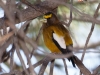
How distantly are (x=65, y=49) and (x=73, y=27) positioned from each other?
25.7 inches

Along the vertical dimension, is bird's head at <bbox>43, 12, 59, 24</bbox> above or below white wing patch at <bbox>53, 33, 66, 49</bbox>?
above

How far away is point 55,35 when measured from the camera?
8.58 ft

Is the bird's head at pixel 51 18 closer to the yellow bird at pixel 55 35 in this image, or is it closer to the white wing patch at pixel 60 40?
the yellow bird at pixel 55 35

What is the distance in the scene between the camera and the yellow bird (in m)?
2.52

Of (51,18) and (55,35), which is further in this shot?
(51,18)

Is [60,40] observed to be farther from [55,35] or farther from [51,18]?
[51,18]

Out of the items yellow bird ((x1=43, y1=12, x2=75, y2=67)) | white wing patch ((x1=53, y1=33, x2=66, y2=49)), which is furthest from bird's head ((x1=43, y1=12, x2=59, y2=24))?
white wing patch ((x1=53, y1=33, x2=66, y2=49))

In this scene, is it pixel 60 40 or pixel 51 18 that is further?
pixel 51 18

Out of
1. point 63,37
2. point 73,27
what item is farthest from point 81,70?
point 73,27

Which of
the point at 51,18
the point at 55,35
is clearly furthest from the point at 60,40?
the point at 51,18

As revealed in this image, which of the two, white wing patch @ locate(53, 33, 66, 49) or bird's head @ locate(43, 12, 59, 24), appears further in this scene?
bird's head @ locate(43, 12, 59, 24)

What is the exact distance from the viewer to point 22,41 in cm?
137

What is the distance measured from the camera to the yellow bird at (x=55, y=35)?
8.25 feet

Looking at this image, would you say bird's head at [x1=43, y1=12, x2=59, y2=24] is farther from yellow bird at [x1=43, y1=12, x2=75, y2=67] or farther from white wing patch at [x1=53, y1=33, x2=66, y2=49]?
white wing patch at [x1=53, y1=33, x2=66, y2=49]
